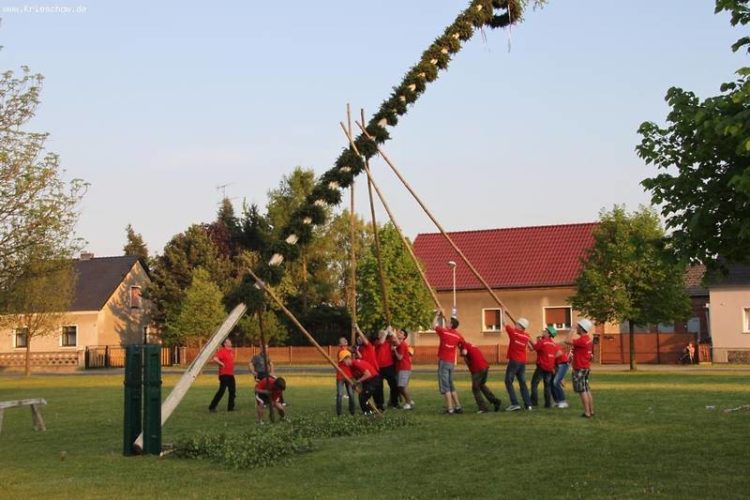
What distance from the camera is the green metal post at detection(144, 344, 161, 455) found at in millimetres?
14188

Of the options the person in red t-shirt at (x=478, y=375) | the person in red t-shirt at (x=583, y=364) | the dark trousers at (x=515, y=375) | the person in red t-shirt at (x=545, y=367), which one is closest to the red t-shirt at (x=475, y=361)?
the person in red t-shirt at (x=478, y=375)

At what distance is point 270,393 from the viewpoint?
18.5 metres

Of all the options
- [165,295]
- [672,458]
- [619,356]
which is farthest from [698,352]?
[672,458]

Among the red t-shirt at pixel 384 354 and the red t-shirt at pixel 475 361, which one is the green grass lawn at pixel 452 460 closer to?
the red t-shirt at pixel 475 361

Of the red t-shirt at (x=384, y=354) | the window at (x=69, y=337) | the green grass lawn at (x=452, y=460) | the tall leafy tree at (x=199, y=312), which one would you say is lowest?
the green grass lawn at (x=452, y=460)

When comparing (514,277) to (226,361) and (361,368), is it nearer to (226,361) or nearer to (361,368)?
(226,361)

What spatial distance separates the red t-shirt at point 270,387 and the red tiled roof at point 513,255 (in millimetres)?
37358

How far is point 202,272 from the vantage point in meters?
61.5

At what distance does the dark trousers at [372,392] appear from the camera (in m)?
18.3

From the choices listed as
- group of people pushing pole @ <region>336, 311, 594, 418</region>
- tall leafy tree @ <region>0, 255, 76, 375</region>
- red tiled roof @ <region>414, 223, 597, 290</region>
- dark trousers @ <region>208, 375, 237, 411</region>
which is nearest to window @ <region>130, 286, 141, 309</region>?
tall leafy tree @ <region>0, 255, 76, 375</region>

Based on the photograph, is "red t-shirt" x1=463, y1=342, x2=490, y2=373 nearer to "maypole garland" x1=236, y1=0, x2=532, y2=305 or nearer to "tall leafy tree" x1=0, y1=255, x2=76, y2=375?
"maypole garland" x1=236, y1=0, x2=532, y2=305

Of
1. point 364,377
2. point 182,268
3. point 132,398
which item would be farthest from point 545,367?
point 182,268

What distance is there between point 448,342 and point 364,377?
207cm

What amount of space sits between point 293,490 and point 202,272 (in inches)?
2037
